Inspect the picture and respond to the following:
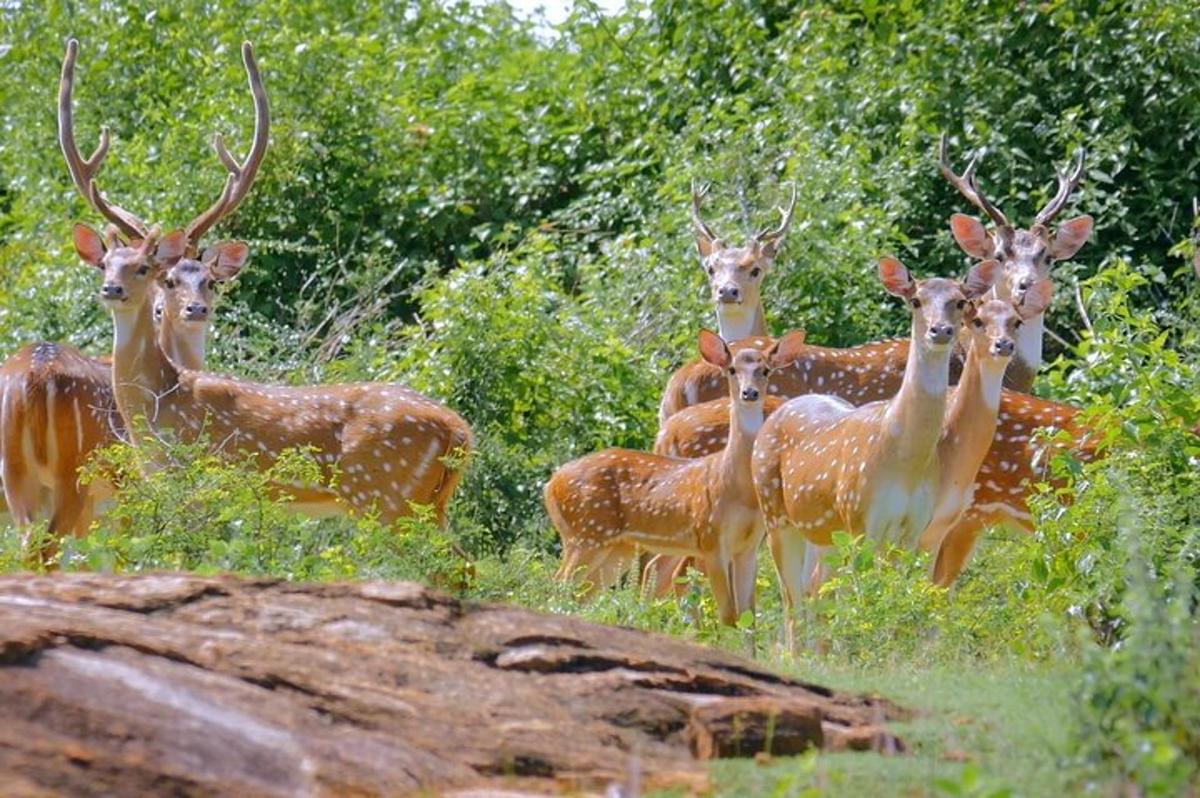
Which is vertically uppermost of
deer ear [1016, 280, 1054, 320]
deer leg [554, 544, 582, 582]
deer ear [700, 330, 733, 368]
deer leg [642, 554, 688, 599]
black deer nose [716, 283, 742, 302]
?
deer ear [1016, 280, 1054, 320]

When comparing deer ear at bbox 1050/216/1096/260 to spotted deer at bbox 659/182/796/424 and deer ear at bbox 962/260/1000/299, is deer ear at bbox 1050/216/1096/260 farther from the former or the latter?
deer ear at bbox 962/260/1000/299

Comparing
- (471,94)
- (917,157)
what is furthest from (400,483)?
(471,94)

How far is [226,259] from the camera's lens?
12.8 meters

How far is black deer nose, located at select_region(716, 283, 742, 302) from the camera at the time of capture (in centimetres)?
1350

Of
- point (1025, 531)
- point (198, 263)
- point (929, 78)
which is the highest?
point (929, 78)

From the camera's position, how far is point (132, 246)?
11758 millimetres

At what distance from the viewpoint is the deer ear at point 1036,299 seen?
483 inches

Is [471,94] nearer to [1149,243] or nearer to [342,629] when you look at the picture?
[1149,243]

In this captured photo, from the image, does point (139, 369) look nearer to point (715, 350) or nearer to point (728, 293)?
point (715, 350)

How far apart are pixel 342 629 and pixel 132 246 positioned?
609cm

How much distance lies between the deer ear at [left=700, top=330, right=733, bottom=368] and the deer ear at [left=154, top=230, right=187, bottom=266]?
253cm

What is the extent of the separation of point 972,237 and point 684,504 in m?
2.92

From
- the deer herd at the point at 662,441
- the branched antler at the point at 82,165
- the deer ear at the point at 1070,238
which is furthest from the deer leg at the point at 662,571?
the branched antler at the point at 82,165

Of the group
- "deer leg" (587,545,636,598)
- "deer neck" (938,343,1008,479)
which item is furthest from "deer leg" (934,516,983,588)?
"deer leg" (587,545,636,598)
